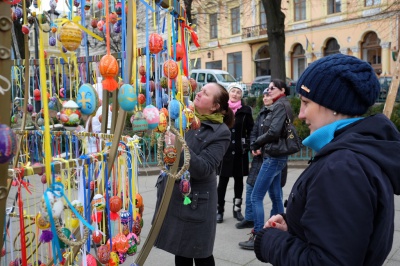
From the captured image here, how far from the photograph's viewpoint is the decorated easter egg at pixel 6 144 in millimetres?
1001

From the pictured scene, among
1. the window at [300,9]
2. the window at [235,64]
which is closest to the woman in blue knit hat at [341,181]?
the window at [300,9]

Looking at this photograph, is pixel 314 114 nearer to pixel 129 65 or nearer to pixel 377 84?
pixel 377 84

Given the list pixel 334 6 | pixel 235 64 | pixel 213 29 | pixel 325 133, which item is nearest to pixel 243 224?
pixel 325 133

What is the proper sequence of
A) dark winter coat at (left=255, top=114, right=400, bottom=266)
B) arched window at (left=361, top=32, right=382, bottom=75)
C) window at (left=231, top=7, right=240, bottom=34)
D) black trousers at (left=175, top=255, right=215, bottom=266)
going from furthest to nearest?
window at (left=231, top=7, right=240, bottom=34) → arched window at (left=361, top=32, right=382, bottom=75) → black trousers at (left=175, top=255, right=215, bottom=266) → dark winter coat at (left=255, top=114, right=400, bottom=266)

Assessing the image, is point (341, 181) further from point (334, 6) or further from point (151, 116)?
point (334, 6)

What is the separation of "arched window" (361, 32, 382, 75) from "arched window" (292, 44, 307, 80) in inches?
160

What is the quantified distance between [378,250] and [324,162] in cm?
32

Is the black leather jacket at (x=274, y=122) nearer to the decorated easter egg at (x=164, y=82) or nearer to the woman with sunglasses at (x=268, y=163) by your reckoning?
the woman with sunglasses at (x=268, y=163)

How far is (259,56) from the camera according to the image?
96.6 ft

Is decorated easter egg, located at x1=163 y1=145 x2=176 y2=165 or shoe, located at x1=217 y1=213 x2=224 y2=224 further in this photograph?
shoe, located at x1=217 y1=213 x2=224 y2=224

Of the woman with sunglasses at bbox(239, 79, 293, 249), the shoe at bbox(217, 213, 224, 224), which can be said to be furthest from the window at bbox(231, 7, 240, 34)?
the woman with sunglasses at bbox(239, 79, 293, 249)

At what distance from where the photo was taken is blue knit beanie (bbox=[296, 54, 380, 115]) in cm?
138

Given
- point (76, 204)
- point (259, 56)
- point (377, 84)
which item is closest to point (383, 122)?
point (377, 84)

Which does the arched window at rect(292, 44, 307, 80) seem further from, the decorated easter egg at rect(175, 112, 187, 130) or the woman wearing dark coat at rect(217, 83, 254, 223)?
the decorated easter egg at rect(175, 112, 187, 130)
